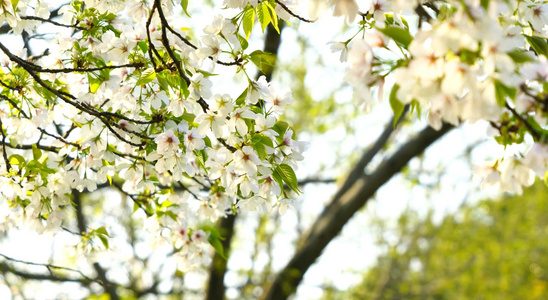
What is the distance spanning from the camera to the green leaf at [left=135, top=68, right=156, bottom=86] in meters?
1.42

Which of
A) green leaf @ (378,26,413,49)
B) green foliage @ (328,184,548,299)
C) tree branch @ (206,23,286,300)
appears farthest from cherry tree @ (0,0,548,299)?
green foliage @ (328,184,548,299)

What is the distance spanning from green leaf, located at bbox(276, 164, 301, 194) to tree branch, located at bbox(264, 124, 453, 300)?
2.54m

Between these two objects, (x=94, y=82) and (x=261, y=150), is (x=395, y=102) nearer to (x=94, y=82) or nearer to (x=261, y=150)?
(x=261, y=150)

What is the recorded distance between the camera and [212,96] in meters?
1.39

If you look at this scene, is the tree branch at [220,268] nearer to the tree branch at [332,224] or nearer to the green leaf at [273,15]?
the tree branch at [332,224]

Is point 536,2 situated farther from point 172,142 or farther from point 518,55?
point 172,142

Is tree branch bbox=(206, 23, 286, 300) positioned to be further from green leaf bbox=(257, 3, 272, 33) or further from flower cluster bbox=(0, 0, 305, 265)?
green leaf bbox=(257, 3, 272, 33)

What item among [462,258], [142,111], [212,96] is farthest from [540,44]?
[462,258]

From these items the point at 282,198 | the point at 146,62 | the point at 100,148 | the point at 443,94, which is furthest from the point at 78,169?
the point at 443,94

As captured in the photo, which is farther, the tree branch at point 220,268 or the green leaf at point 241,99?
the tree branch at point 220,268

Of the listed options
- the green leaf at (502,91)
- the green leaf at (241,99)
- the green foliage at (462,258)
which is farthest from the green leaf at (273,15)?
the green foliage at (462,258)

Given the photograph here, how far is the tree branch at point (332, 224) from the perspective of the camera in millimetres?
3889

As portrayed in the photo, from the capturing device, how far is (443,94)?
0.83 meters

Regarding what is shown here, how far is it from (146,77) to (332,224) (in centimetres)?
275
